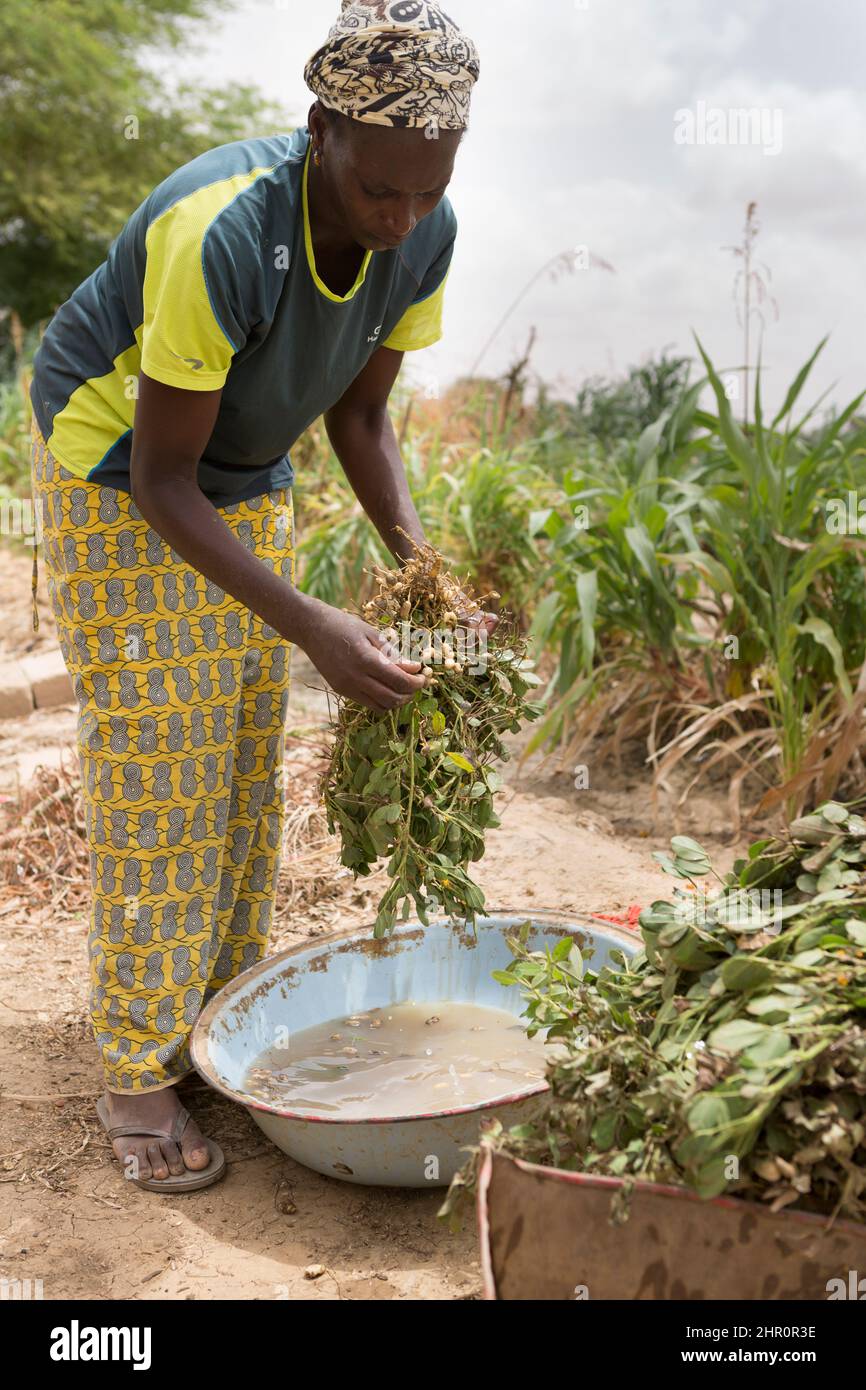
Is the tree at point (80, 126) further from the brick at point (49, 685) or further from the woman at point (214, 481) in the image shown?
the woman at point (214, 481)

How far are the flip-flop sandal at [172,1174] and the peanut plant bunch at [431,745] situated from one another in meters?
0.52

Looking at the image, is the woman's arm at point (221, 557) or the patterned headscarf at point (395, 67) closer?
the patterned headscarf at point (395, 67)

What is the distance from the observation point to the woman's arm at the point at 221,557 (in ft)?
5.47

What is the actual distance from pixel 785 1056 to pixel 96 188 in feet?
53.6

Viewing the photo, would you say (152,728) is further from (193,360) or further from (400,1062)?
(400,1062)

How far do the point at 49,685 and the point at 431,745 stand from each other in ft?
9.88

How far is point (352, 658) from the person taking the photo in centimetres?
167

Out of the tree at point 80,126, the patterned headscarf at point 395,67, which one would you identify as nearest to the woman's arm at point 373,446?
the patterned headscarf at point 395,67

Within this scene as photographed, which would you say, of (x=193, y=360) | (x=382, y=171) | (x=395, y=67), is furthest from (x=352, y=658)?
(x=395, y=67)

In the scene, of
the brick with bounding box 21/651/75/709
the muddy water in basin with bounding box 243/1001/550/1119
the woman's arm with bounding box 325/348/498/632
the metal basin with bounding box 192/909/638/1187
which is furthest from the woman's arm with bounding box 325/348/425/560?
the brick with bounding box 21/651/75/709

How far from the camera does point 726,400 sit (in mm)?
3287

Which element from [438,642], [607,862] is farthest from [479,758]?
[607,862]

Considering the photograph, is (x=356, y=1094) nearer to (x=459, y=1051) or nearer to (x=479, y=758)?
(x=459, y=1051)

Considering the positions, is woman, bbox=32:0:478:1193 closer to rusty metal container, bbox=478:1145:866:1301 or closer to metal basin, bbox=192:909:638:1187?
metal basin, bbox=192:909:638:1187
